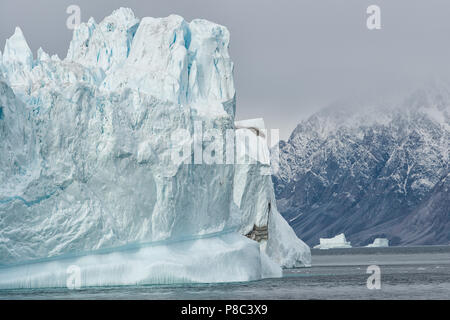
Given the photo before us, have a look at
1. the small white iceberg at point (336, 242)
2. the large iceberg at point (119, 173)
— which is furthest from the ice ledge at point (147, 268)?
the small white iceberg at point (336, 242)

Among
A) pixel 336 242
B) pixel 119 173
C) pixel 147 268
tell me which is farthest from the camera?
pixel 336 242

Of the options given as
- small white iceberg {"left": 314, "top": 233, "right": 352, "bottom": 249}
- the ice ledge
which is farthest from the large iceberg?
small white iceberg {"left": 314, "top": 233, "right": 352, "bottom": 249}

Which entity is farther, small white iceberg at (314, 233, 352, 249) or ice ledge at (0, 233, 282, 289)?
small white iceberg at (314, 233, 352, 249)

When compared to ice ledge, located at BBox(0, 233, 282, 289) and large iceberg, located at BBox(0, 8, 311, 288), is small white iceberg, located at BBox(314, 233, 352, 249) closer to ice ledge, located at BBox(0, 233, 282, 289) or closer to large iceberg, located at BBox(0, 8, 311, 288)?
large iceberg, located at BBox(0, 8, 311, 288)

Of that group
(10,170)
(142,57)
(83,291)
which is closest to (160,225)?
(83,291)

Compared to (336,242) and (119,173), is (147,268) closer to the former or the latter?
(119,173)

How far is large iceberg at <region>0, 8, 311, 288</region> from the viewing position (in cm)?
3581

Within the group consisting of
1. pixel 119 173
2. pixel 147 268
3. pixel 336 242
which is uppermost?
pixel 119 173

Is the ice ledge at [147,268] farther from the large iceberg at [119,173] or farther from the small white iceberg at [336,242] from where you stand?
the small white iceberg at [336,242]

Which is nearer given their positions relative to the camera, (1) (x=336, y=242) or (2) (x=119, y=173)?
(2) (x=119, y=173)

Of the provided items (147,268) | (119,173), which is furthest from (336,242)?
(119,173)

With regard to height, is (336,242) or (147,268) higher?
(336,242)

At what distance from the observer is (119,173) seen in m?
37.6

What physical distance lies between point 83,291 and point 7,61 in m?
12.9
